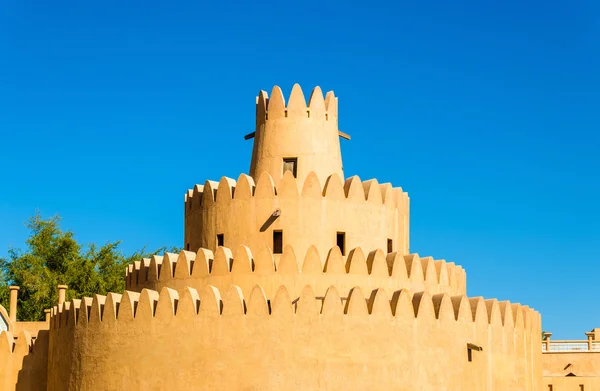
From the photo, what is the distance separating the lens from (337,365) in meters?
20.7

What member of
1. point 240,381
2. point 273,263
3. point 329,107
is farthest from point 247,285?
point 329,107

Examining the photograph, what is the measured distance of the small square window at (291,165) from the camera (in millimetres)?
25859

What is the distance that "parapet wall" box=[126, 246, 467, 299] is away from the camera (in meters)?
22.4

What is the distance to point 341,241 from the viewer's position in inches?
958

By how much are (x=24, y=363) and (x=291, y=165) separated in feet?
32.7

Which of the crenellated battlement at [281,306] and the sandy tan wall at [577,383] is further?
the sandy tan wall at [577,383]

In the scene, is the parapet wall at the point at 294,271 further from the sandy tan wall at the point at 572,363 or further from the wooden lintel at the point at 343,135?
the sandy tan wall at the point at 572,363

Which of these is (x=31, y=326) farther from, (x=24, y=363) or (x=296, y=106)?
(x=296, y=106)

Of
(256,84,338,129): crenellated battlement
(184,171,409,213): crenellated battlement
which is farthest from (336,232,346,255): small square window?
(256,84,338,129): crenellated battlement

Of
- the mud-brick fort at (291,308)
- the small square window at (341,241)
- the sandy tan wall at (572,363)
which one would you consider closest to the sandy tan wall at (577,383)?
the sandy tan wall at (572,363)

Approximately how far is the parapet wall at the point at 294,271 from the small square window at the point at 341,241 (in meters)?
0.42

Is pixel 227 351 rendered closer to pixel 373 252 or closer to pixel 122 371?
pixel 122 371

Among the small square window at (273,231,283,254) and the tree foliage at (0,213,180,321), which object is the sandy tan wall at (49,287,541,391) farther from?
the tree foliage at (0,213,180,321)

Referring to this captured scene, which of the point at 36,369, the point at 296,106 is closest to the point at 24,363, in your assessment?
the point at 36,369
